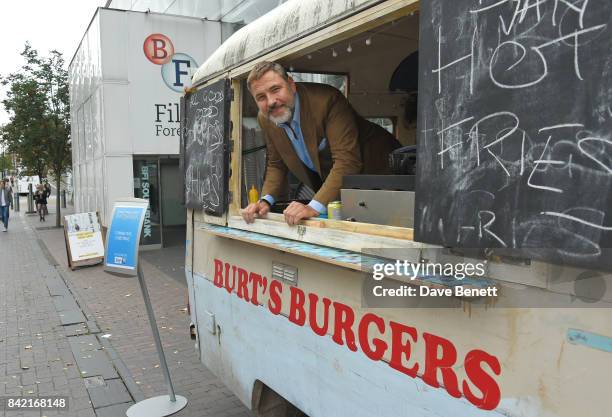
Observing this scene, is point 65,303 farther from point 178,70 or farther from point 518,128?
point 518,128

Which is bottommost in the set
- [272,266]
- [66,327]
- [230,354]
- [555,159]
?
[66,327]

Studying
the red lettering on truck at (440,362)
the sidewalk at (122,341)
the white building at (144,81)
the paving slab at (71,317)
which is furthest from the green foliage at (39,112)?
the red lettering on truck at (440,362)

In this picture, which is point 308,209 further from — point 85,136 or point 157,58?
point 85,136

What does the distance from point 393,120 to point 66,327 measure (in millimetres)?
4994

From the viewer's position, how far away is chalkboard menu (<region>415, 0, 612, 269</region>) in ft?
3.89

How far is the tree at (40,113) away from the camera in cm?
1930

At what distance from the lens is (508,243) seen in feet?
4.58

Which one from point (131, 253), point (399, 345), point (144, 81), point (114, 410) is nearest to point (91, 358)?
point (114, 410)

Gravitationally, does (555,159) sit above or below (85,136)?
below

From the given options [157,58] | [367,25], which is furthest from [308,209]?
[157,58]

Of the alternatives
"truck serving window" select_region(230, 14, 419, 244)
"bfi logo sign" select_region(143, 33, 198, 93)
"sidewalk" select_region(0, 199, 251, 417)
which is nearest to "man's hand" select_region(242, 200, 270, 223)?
"truck serving window" select_region(230, 14, 419, 244)

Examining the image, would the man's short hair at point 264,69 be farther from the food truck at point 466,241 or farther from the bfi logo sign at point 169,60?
the bfi logo sign at point 169,60

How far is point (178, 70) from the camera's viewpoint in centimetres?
1270

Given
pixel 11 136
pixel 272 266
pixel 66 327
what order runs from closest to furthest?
pixel 272 266
pixel 66 327
pixel 11 136
